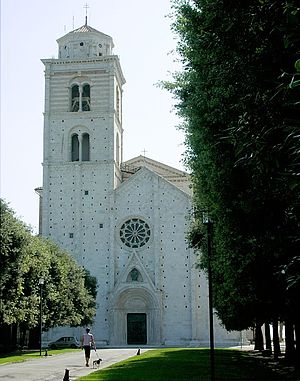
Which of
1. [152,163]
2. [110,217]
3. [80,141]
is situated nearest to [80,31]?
[80,141]

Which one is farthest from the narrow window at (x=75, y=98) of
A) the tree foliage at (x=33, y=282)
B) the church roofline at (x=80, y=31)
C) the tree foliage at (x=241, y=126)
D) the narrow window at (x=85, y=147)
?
the tree foliage at (x=241, y=126)

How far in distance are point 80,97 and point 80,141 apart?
5.10m

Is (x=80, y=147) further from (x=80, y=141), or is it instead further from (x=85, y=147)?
(x=85, y=147)

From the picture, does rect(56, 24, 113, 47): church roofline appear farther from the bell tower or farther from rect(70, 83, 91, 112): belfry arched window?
rect(70, 83, 91, 112): belfry arched window

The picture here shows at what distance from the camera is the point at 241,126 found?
6699mm

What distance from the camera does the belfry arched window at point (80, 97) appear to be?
6831 cm

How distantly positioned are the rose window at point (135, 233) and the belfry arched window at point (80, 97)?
45.2ft

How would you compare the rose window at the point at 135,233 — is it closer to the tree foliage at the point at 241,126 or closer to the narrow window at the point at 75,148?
the narrow window at the point at 75,148

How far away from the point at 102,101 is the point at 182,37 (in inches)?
1957

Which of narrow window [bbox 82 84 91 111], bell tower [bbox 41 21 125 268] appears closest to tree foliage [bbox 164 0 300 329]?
bell tower [bbox 41 21 125 268]

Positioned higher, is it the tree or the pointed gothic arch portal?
the tree

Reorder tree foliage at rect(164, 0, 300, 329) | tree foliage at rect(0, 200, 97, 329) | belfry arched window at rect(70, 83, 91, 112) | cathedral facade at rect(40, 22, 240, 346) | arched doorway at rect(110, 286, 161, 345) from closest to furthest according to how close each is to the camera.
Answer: tree foliage at rect(164, 0, 300, 329) < tree foliage at rect(0, 200, 97, 329) < arched doorway at rect(110, 286, 161, 345) < cathedral facade at rect(40, 22, 240, 346) < belfry arched window at rect(70, 83, 91, 112)

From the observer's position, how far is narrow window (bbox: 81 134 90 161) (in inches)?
2645

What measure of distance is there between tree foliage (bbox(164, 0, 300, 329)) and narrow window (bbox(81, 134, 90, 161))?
4520 cm
